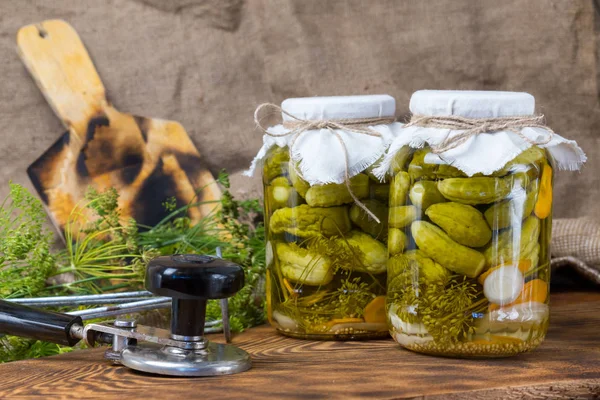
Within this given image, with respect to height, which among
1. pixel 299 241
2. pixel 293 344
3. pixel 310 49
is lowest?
pixel 293 344

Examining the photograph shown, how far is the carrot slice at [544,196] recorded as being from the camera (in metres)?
0.92

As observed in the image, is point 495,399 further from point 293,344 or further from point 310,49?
point 310,49

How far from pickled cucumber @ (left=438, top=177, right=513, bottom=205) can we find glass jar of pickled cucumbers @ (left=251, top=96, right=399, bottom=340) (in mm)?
121

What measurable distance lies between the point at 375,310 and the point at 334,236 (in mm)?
102

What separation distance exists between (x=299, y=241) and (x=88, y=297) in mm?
252

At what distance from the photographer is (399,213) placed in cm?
96

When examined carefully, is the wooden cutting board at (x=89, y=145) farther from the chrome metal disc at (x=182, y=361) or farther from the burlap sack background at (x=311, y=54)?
the chrome metal disc at (x=182, y=361)

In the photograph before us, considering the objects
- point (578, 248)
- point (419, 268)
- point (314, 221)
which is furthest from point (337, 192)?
point (578, 248)

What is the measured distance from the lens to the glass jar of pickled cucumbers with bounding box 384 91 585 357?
892mm

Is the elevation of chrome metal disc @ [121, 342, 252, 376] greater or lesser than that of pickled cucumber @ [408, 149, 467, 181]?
lesser

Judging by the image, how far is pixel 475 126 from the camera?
0.89 meters

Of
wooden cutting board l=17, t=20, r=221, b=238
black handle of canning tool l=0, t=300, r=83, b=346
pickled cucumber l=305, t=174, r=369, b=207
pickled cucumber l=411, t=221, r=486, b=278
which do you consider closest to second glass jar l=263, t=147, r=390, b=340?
pickled cucumber l=305, t=174, r=369, b=207

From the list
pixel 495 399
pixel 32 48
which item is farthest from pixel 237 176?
pixel 495 399

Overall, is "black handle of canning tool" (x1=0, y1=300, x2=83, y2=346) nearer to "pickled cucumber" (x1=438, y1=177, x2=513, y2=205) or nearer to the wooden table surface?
the wooden table surface
